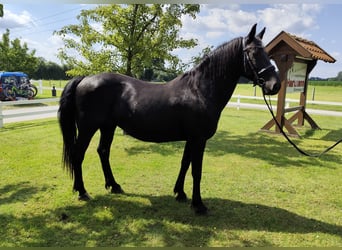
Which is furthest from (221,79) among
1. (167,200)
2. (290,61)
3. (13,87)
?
(13,87)

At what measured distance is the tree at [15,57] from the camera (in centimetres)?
2228

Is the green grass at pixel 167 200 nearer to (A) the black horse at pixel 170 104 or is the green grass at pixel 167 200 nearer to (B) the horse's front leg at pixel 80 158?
(B) the horse's front leg at pixel 80 158

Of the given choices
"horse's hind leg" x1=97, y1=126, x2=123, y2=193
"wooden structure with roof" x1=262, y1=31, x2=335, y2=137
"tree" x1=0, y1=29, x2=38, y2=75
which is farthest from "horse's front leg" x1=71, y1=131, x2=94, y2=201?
"tree" x1=0, y1=29, x2=38, y2=75

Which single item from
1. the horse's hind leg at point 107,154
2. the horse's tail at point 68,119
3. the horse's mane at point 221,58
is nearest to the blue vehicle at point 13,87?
the horse's tail at point 68,119

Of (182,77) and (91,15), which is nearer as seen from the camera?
(182,77)

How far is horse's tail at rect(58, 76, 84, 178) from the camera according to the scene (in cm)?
383

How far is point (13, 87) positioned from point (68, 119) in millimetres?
14378

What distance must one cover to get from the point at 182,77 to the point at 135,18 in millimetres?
3997

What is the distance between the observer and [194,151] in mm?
3373

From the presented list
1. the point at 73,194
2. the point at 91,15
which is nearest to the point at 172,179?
the point at 73,194

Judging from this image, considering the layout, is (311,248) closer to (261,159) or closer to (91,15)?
(261,159)

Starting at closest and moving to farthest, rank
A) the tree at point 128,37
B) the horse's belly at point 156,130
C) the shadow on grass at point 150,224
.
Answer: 1. the shadow on grass at point 150,224
2. the horse's belly at point 156,130
3. the tree at point 128,37

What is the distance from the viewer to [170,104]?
3.42 metres

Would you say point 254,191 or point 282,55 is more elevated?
point 282,55
